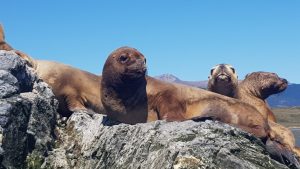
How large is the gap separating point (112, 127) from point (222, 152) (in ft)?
9.00

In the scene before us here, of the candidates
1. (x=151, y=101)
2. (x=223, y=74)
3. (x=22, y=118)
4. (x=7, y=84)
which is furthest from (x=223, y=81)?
(x=7, y=84)

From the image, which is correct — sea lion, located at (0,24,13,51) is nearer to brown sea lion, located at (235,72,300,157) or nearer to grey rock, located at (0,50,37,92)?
grey rock, located at (0,50,37,92)

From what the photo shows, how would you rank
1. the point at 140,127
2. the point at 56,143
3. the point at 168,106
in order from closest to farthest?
the point at 140,127 → the point at 56,143 → the point at 168,106

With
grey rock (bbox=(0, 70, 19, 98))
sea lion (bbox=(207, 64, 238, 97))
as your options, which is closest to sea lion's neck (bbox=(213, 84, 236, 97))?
sea lion (bbox=(207, 64, 238, 97))

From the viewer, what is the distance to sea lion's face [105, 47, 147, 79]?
970 cm

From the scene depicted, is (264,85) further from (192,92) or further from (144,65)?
(144,65)

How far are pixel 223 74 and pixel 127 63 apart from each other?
3.54m

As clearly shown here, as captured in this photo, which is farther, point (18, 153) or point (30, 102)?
point (30, 102)

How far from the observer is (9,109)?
8.38 meters

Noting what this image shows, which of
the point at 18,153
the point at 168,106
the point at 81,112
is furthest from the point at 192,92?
the point at 18,153

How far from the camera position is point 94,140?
29.7 feet

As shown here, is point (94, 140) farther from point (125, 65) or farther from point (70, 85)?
point (70, 85)

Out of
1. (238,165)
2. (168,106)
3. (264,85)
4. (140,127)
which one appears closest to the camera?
(238,165)

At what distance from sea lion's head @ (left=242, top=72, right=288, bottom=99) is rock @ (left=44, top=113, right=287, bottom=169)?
5394mm
